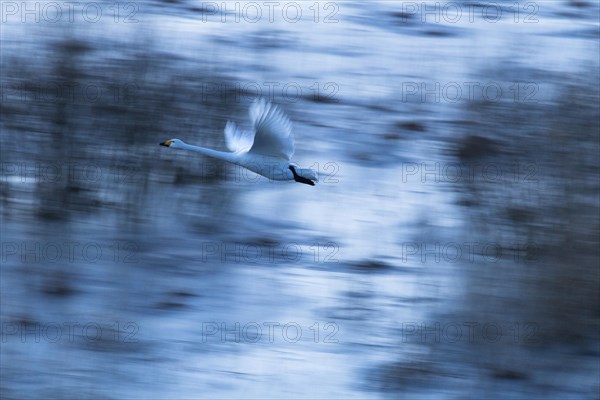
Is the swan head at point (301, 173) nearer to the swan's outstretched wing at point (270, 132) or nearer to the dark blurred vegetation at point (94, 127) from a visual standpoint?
the swan's outstretched wing at point (270, 132)

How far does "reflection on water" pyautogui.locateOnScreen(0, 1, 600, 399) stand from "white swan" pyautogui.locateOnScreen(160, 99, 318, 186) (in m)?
0.80

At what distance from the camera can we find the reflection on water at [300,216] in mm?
6543

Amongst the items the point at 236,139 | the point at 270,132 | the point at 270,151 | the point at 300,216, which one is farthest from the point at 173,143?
the point at 300,216

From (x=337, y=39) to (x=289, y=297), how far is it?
12.2 ft

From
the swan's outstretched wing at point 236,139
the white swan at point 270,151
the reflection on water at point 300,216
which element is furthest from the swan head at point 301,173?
the reflection on water at point 300,216

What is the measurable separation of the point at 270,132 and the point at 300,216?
1573mm

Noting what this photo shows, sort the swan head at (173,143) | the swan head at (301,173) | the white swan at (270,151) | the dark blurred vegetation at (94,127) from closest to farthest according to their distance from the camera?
the white swan at (270,151), the swan head at (301,173), the swan head at (173,143), the dark blurred vegetation at (94,127)

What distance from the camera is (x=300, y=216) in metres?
8.19

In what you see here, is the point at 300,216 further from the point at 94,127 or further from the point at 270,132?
the point at 270,132

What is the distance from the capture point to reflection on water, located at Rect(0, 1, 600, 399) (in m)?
6.54

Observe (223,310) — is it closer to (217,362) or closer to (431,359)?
(217,362)

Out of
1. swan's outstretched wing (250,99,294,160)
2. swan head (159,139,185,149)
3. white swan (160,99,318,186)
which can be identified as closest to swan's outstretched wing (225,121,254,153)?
white swan (160,99,318,186)

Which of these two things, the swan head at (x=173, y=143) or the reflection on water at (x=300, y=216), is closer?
the reflection on water at (x=300, y=216)

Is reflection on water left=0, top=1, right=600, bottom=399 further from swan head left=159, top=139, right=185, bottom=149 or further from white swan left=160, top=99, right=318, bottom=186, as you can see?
white swan left=160, top=99, right=318, bottom=186
